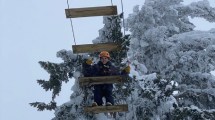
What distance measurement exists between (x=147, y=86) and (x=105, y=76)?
3.20m

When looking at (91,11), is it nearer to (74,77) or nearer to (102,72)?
(102,72)

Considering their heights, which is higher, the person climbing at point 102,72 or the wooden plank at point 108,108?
the person climbing at point 102,72

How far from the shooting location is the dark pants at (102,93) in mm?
11031

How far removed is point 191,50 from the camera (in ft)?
57.7

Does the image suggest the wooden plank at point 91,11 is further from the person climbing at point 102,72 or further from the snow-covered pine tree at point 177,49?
the snow-covered pine tree at point 177,49

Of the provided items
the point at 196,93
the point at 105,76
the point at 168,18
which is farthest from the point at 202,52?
the point at 105,76

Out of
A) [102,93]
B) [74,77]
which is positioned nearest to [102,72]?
[102,93]

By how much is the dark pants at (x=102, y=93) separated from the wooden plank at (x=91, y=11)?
2216mm

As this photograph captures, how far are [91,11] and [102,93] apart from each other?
2.43 m

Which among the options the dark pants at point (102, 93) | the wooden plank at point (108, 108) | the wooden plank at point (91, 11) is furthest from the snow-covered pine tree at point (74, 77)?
the wooden plank at point (91, 11)

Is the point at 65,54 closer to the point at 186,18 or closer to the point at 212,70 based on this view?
the point at 212,70

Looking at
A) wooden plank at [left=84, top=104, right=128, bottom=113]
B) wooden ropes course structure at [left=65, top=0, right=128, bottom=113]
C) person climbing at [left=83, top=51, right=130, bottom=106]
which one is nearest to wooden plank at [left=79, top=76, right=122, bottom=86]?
wooden ropes course structure at [left=65, top=0, right=128, bottom=113]

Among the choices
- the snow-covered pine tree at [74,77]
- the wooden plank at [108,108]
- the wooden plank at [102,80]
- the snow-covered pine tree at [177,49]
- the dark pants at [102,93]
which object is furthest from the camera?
the snow-covered pine tree at [177,49]

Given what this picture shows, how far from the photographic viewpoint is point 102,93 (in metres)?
11.1
